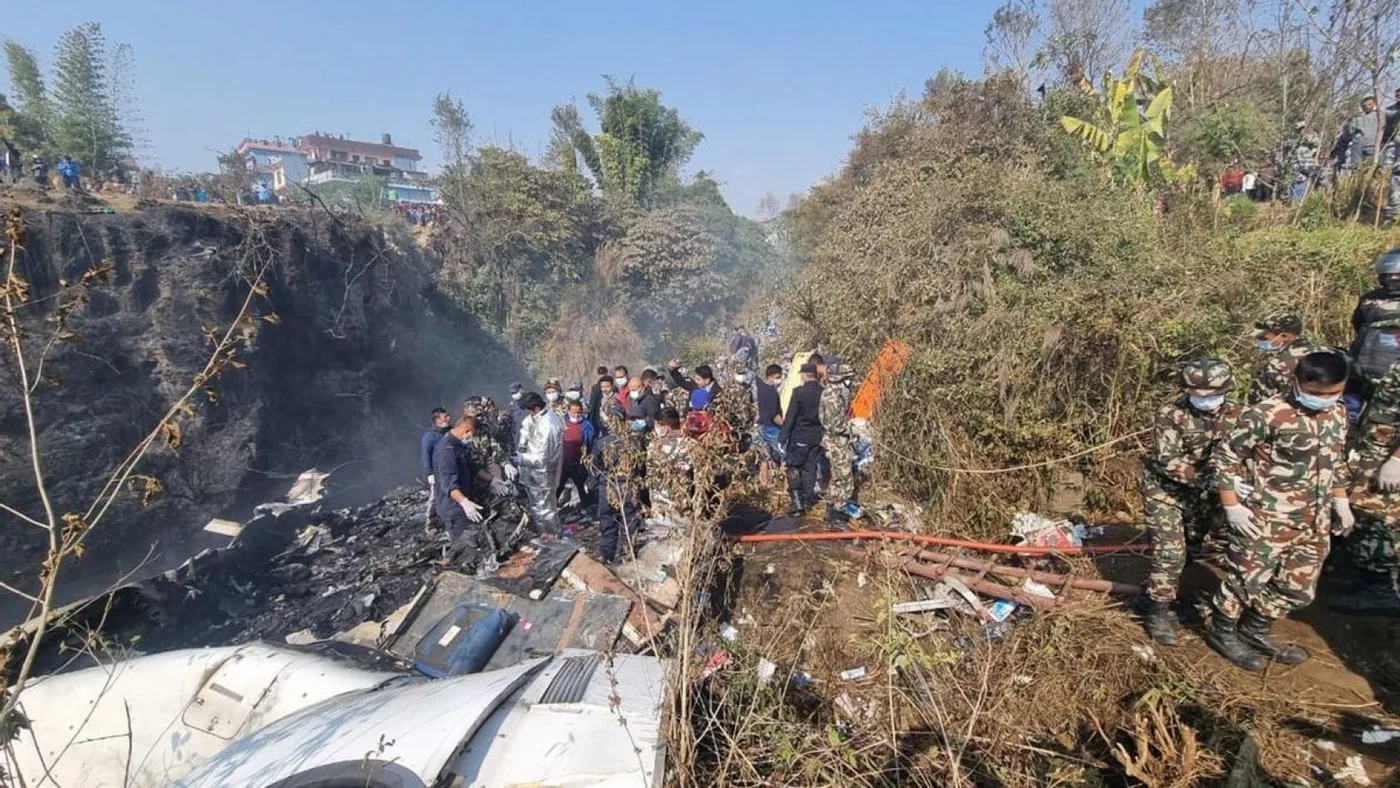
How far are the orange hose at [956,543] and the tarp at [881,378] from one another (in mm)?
1613

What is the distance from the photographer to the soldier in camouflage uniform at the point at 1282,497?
122 inches

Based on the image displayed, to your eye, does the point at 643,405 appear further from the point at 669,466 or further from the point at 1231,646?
the point at 1231,646

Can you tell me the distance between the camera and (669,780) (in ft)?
7.22

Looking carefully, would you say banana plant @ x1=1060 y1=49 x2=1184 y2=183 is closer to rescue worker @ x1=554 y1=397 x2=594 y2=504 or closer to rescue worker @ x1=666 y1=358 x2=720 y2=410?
rescue worker @ x1=666 y1=358 x2=720 y2=410

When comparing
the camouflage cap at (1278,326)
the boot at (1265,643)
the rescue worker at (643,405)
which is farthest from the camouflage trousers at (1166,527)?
the rescue worker at (643,405)

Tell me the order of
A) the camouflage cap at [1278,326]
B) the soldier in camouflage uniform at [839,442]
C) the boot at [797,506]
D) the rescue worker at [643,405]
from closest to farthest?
the camouflage cap at [1278,326] < the soldier in camouflage uniform at [839,442] < the boot at [797,506] < the rescue worker at [643,405]

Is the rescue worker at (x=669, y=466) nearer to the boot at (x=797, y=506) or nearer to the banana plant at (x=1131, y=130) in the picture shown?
the boot at (x=797, y=506)

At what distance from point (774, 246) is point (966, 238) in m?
16.6

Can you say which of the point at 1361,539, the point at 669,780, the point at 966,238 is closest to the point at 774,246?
the point at 966,238

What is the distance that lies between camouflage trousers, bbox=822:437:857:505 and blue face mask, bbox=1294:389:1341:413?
318 centimetres

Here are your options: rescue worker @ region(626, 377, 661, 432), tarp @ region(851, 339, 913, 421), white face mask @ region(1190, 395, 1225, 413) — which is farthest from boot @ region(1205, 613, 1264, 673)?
rescue worker @ region(626, 377, 661, 432)

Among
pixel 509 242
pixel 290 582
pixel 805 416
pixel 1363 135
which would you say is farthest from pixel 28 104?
pixel 1363 135

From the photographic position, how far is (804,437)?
19.5 feet

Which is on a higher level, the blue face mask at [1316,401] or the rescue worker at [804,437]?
the blue face mask at [1316,401]
